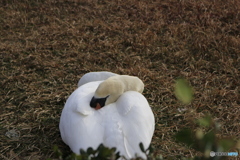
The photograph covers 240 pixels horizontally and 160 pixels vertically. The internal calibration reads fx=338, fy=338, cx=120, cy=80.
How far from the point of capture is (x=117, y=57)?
11.6ft

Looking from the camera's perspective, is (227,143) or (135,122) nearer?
→ (227,143)

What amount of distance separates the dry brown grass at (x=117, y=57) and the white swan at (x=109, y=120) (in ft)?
1.32

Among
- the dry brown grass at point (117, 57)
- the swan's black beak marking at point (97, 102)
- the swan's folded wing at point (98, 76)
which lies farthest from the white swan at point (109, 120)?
the dry brown grass at point (117, 57)

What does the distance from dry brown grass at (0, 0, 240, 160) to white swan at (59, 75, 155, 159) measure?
40cm

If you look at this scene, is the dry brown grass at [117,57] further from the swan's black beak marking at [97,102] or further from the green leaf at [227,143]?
the green leaf at [227,143]

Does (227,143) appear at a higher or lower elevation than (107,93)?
higher

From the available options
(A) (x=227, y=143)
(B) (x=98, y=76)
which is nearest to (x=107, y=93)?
(B) (x=98, y=76)

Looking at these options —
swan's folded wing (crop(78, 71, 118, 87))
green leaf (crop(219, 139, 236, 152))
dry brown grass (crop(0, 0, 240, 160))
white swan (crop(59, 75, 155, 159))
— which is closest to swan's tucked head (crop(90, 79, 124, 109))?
white swan (crop(59, 75, 155, 159))

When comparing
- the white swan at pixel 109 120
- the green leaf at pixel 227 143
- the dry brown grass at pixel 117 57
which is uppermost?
the green leaf at pixel 227 143

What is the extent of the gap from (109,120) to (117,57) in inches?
69.0

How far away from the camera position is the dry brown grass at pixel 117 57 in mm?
2531

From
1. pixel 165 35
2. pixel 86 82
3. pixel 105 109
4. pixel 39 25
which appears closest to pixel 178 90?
pixel 105 109

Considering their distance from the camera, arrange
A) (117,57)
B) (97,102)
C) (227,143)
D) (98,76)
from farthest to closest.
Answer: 1. (117,57)
2. (98,76)
3. (97,102)
4. (227,143)

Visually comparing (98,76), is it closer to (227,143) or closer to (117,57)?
(117,57)
